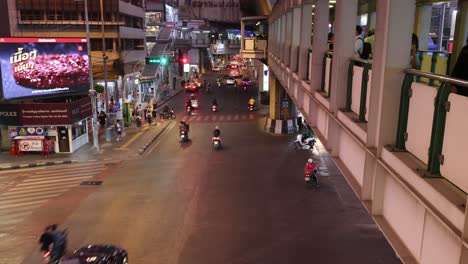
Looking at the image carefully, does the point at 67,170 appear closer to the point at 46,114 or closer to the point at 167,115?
the point at 46,114

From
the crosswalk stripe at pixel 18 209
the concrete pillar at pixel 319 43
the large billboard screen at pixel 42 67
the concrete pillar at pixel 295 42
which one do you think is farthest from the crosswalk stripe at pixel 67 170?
the concrete pillar at pixel 319 43

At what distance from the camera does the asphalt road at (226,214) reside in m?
14.4

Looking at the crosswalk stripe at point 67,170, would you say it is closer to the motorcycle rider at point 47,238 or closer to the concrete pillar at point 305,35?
the motorcycle rider at point 47,238

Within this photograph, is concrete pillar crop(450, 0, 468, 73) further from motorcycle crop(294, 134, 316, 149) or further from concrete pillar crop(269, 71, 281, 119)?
concrete pillar crop(269, 71, 281, 119)

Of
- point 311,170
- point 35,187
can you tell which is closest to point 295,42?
point 311,170

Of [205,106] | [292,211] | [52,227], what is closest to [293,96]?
[292,211]

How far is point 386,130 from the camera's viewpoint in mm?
5477

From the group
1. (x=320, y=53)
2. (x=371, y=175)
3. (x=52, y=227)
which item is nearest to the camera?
(x=371, y=175)

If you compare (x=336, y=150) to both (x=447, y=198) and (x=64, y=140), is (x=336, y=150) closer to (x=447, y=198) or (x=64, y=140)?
(x=447, y=198)

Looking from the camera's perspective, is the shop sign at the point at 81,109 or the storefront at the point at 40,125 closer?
the storefront at the point at 40,125

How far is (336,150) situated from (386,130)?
3489 millimetres

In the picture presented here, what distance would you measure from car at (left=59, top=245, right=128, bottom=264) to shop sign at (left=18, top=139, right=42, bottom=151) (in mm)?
16874

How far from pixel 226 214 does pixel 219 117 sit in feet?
85.1

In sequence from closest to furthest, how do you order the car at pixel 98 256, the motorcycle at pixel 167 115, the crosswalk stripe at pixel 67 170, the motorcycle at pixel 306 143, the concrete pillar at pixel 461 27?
the concrete pillar at pixel 461 27, the car at pixel 98 256, the crosswalk stripe at pixel 67 170, the motorcycle at pixel 306 143, the motorcycle at pixel 167 115
